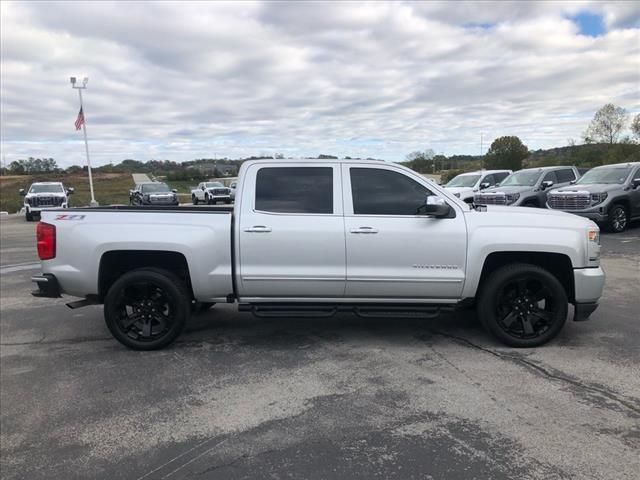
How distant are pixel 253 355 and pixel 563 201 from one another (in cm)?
1164

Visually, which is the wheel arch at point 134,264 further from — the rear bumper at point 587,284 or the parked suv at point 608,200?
the parked suv at point 608,200

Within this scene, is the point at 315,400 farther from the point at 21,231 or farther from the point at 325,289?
the point at 21,231

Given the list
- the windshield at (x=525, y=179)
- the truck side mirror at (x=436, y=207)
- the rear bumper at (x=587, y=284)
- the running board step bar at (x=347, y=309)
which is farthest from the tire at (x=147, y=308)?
the windshield at (x=525, y=179)

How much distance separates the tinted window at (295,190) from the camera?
5.09 m

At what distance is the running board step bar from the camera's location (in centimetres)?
499

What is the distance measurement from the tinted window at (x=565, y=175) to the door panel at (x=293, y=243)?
1455 cm

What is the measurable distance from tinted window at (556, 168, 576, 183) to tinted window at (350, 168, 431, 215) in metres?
14.1

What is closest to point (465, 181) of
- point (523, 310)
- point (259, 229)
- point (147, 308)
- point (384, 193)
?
point (523, 310)

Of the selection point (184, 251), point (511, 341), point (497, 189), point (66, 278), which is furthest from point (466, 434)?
point (497, 189)

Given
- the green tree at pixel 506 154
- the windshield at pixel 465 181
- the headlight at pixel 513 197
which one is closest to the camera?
the headlight at pixel 513 197

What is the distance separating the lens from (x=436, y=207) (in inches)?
187

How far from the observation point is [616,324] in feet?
18.7

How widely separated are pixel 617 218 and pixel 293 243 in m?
11.9

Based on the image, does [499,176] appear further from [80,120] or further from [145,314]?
[80,120]
